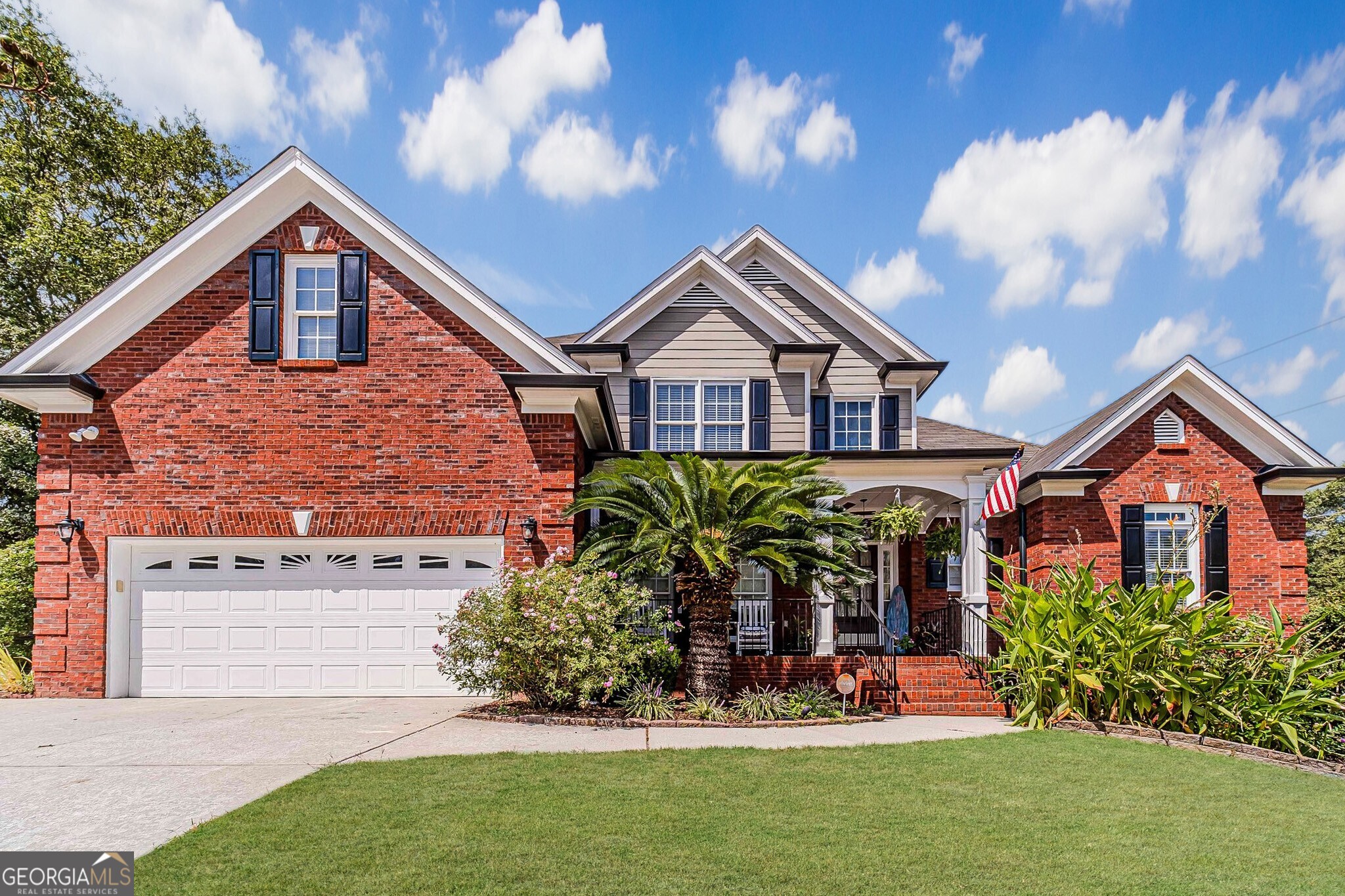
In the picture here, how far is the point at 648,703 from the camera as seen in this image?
10.7 m

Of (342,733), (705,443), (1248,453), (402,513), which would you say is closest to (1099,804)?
(342,733)

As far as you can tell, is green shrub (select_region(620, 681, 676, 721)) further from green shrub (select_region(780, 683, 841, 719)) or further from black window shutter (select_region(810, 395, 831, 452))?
black window shutter (select_region(810, 395, 831, 452))

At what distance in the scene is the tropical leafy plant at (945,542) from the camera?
14969mm

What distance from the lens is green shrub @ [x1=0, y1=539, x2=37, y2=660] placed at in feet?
46.2

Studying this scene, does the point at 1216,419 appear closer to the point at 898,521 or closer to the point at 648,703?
the point at 898,521

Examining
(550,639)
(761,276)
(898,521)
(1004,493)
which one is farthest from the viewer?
(761,276)

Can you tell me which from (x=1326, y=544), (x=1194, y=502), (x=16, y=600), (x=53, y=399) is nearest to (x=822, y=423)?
(x=1194, y=502)

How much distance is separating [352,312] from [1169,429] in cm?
1422

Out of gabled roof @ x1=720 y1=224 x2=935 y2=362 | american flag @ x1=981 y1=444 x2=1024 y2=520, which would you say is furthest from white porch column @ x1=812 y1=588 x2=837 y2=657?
gabled roof @ x1=720 y1=224 x2=935 y2=362

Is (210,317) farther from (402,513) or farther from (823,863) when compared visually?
(823,863)

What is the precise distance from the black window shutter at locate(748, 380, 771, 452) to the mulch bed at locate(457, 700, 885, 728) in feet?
21.4

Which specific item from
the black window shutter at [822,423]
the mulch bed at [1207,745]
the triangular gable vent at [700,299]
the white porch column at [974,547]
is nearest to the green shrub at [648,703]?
the mulch bed at [1207,745]

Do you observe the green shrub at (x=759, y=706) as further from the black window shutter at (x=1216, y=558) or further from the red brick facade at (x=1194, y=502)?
the black window shutter at (x=1216, y=558)

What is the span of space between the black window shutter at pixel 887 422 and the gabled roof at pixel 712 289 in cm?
187
